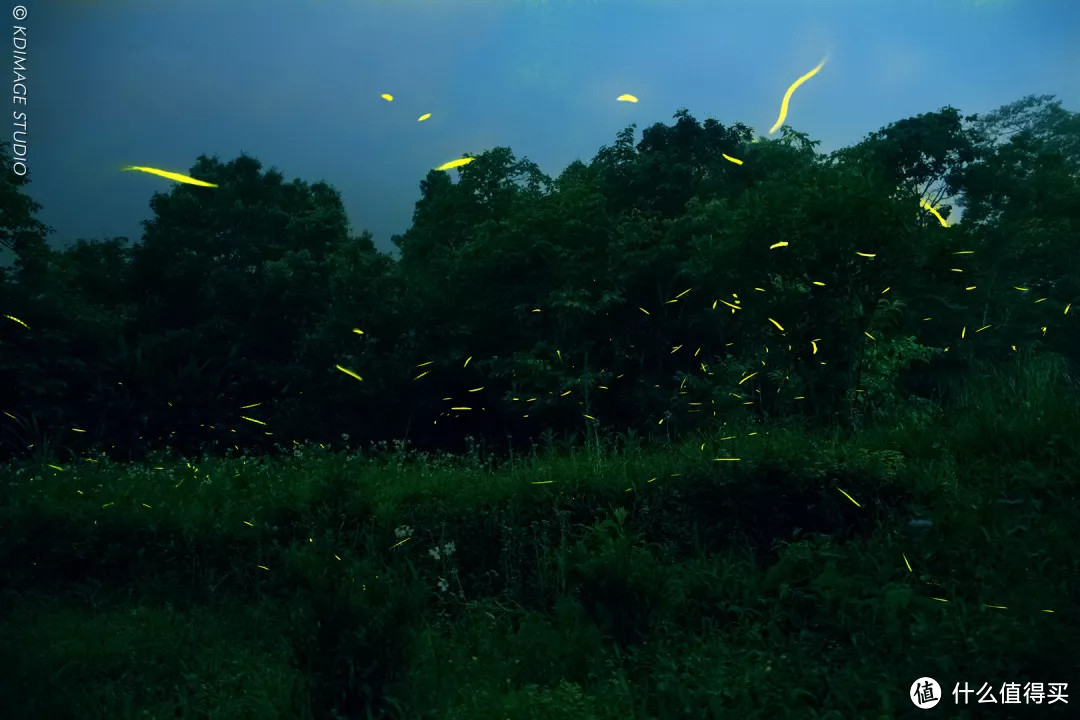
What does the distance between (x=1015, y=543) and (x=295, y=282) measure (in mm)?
22127

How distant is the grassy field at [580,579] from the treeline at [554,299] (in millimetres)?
2578

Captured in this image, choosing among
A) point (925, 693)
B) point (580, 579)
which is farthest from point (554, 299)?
point (925, 693)

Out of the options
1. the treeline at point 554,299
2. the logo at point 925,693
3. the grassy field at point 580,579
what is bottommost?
the logo at point 925,693

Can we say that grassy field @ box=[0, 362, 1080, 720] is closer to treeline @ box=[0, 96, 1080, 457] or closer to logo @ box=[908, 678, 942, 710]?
logo @ box=[908, 678, 942, 710]

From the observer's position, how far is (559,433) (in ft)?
61.1

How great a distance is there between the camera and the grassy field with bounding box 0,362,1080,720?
4.99 m

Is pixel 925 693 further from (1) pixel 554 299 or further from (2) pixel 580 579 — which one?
(1) pixel 554 299

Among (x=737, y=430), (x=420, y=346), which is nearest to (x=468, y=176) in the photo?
(x=420, y=346)

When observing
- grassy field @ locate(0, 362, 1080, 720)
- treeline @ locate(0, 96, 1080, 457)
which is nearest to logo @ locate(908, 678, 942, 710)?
grassy field @ locate(0, 362, 1080, 720)

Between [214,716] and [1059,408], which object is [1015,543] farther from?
[214,716]

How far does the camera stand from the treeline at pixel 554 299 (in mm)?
11383

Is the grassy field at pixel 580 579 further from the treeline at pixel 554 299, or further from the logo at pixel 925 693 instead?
the treeline at pixel 554 299

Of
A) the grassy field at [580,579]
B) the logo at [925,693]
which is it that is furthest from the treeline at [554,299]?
the logo at [925,693]

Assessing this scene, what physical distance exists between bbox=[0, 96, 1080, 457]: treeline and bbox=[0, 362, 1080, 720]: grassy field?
2.58 metres
